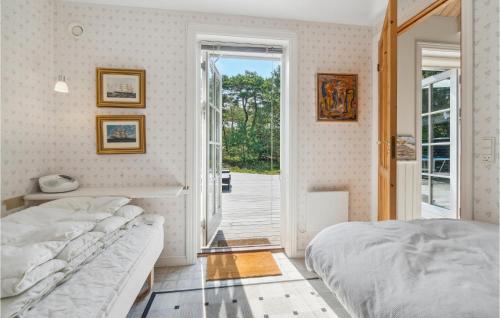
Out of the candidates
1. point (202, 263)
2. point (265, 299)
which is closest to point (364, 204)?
point (265, 299)

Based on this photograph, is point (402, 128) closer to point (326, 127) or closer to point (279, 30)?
point (326, 127)

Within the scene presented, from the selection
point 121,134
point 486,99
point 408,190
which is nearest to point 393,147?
Result: point 486,99

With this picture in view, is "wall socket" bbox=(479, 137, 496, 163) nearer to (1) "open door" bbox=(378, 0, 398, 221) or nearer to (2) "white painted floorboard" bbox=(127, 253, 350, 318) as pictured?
(1) "open door" bbox=(378, 0, 398, 221)

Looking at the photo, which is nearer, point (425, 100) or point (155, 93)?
point (155, 93)

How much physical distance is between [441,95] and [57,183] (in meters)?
3.76

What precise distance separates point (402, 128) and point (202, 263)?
248 cm

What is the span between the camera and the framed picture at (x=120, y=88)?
7.52 ft

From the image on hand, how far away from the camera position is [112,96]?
231cm

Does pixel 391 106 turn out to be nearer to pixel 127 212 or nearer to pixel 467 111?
pixel 467 111

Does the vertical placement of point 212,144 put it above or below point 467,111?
below

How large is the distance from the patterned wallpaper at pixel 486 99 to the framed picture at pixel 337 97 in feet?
3.82

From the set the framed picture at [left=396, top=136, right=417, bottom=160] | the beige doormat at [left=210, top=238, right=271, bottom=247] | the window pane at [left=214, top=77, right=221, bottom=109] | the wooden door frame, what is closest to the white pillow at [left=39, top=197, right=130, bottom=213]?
the beige doormat at [left=210, top=238, right=271, bottom=247]

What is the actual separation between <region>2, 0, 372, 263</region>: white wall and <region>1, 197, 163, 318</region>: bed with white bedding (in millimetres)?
736

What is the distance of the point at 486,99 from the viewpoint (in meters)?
1.52
